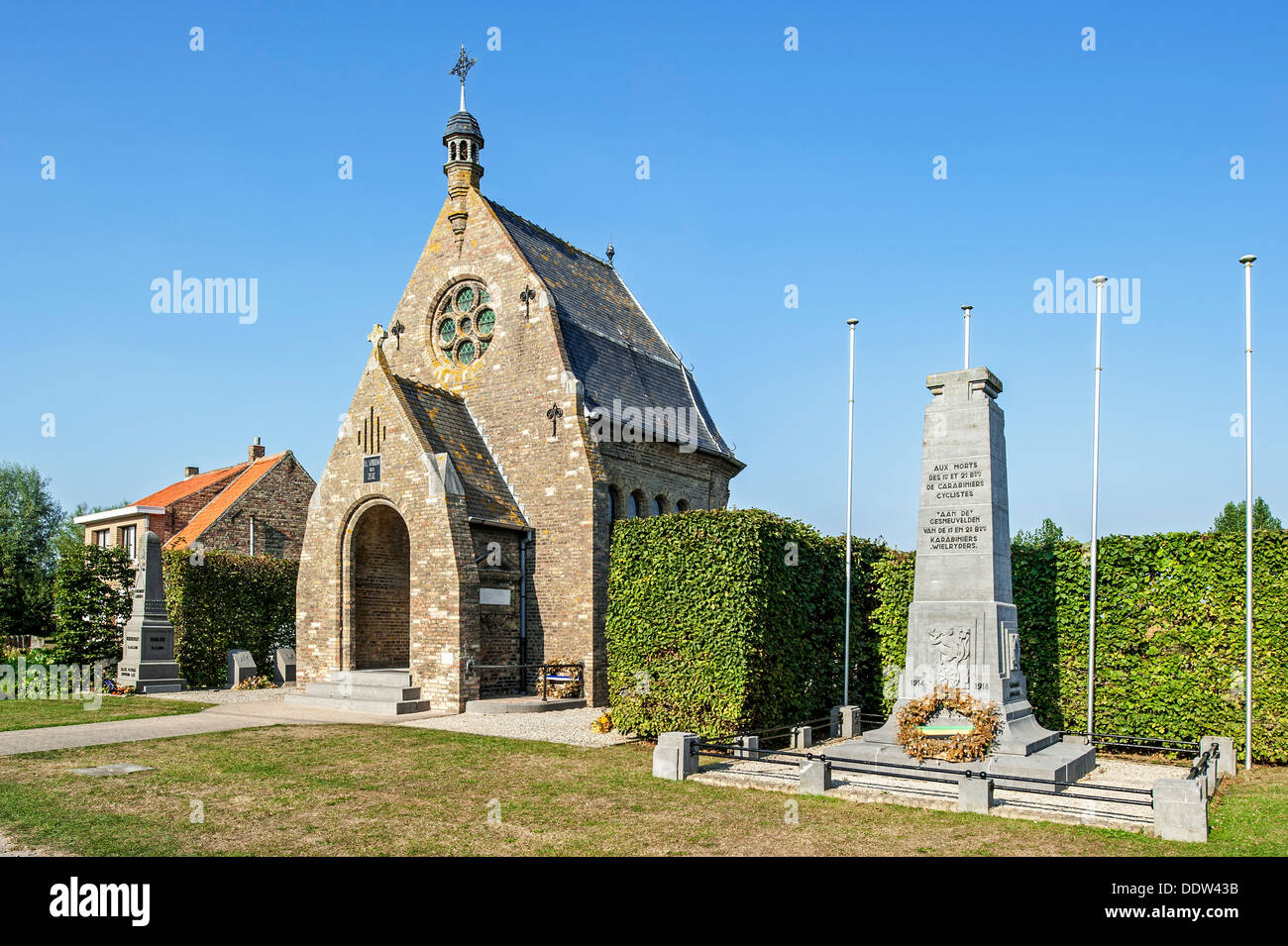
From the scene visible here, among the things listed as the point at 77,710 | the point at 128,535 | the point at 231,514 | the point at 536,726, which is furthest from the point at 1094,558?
the point at 128,535

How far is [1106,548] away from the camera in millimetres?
15930

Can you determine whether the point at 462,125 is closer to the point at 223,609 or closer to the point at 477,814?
the point at 223,609

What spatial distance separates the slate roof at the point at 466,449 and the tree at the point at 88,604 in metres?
12.4

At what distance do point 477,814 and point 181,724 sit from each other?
10.7 m

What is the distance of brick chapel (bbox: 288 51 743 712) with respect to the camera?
2136 cm

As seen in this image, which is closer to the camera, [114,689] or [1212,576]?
[1212,576]

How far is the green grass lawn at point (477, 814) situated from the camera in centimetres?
881

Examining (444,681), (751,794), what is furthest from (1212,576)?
(444,681)

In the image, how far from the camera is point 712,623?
1545 centimetres

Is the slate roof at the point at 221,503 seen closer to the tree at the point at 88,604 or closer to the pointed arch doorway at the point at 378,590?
the tree at the point at 88,604

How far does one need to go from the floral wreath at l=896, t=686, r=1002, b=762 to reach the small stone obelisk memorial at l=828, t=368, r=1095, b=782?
0.12m

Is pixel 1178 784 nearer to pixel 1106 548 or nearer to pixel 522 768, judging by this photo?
pixel 1106 548

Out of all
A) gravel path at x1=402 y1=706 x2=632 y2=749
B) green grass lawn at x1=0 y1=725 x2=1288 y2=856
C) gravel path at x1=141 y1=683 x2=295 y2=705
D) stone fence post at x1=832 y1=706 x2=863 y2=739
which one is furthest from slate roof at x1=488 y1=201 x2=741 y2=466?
green grass lawn at x1=0 y1=725 x2=1288 y2=856
